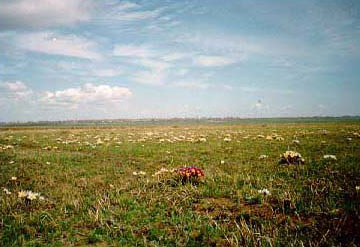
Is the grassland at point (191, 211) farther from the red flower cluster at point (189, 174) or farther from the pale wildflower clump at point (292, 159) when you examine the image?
the pale wildflower clump at point (292, 159)

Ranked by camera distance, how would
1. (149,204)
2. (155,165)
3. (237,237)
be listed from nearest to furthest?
(237,237), (149,204), (155,165)

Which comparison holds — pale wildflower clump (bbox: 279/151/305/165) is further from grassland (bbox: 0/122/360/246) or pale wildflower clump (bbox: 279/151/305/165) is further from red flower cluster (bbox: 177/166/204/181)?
red flower cluster (bbox: 177/166/204/181)

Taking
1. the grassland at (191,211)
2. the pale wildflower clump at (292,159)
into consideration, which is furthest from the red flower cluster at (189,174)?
the pale wildflower clump at (292,159)

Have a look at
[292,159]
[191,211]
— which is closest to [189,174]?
[191,211]

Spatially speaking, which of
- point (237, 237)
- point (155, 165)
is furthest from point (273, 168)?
point (237, 237)

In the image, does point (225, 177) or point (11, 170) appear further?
point (11, 170)

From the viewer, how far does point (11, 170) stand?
1420cm

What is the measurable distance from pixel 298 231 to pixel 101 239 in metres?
4.38

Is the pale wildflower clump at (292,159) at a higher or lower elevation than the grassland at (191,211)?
higher

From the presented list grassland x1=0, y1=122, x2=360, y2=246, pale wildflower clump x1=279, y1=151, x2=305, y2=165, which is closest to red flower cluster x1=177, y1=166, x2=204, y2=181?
grassland x1=0, y1=122, x2=360, y2=246

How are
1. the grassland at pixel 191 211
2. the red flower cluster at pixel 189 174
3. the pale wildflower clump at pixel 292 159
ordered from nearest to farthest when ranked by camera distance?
the grassland at pixel 191 211 < the red flower cluster at pixel 189 174 < the pale wildflower clump at pixel 292 159

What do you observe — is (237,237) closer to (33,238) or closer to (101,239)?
(101,239)

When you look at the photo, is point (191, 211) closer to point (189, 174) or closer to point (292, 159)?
point (189, 174)

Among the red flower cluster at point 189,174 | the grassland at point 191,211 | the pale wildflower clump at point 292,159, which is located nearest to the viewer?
the grassland at point 191,211
